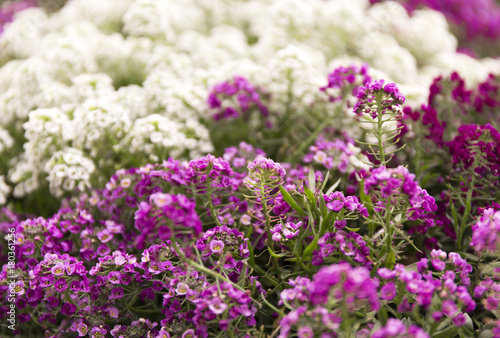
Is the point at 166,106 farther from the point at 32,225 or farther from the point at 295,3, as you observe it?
the point at 295,3

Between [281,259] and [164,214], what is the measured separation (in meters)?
0.86

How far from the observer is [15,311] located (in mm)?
2012

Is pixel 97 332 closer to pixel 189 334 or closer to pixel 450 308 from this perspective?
pixel 189 334

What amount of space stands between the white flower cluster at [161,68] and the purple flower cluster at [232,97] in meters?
0.08

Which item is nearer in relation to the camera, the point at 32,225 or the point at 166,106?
the point at 32,225

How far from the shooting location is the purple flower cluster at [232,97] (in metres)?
2.68

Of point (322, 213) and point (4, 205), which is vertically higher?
point (322, 213)

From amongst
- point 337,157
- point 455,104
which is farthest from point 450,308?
point 455,104

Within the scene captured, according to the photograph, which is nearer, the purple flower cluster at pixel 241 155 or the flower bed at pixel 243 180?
the flower bed at pixel 243 180

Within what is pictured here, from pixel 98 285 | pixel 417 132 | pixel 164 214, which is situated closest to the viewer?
pixel 164 214

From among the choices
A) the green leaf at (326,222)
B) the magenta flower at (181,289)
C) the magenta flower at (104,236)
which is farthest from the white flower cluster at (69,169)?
the green leaf at (326,222)

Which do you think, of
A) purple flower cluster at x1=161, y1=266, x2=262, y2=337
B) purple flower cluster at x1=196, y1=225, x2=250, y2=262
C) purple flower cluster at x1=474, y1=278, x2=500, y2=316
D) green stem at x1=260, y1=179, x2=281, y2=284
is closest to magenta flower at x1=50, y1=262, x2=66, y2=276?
purple flower cluster at x1=161, y1=266, x2=262, y2=337

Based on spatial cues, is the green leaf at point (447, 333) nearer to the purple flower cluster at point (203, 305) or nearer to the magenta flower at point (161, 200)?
the purple flower cluster at point (203, 305)

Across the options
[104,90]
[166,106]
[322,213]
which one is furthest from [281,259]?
[104,90]
